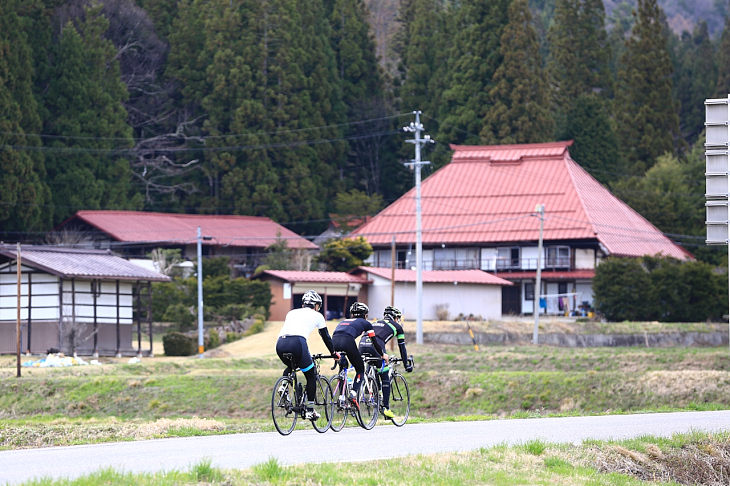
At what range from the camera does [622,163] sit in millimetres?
76812

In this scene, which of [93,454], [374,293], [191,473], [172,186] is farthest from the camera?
[172,186]

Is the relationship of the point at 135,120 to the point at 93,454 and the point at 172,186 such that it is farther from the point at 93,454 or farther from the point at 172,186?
the point at 93,454

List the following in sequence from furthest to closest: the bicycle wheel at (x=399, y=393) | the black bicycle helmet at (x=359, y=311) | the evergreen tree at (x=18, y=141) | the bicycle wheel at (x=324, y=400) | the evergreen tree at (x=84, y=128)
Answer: the evergreen tree at (x=84, y=128), the evergreen tree at (x=18, y=141), the bicycle wheel at (x=399, y=393), the black bicycle helmet at (x=359, y=311), the bicycle wheel at (x=324, y=400)

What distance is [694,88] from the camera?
309ft

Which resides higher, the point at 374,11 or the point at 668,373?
the point at 374,11

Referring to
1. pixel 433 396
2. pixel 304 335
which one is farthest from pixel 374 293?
pixel 304 335

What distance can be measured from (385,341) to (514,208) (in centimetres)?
4701

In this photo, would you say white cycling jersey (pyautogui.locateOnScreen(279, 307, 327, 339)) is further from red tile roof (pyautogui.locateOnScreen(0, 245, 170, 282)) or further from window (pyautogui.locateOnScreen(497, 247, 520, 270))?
window (pyautogui.locateOnScreen(497, 247, 520, 270))

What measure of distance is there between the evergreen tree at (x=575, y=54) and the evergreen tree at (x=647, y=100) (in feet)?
17.4

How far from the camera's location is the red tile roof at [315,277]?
161 feet

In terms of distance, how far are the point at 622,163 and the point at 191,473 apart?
7138 cm

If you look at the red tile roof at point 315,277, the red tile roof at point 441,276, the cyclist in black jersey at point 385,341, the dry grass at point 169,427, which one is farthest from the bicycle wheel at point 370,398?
the red tile roof at point 441,276

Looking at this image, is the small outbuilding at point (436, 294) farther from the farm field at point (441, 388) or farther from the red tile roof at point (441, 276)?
the farm field at point (441, 388)

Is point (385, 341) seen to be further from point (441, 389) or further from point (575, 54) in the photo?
point (575, 54)
